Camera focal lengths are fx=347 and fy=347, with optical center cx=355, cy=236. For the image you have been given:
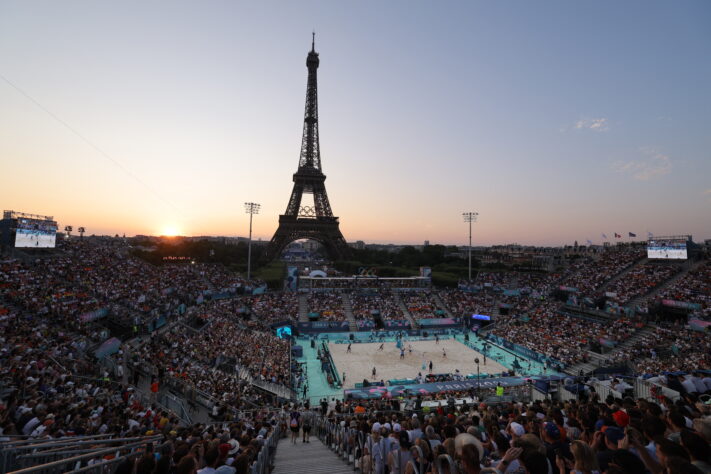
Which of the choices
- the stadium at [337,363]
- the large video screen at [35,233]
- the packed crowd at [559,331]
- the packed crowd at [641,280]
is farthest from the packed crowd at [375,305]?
the large video screen at [35,233]

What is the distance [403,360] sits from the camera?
3191 cm

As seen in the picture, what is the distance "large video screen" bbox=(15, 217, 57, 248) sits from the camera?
88.2ft

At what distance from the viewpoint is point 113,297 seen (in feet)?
88.7

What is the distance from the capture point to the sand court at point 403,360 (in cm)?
2854

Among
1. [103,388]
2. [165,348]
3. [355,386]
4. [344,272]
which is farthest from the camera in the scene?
[344,272]

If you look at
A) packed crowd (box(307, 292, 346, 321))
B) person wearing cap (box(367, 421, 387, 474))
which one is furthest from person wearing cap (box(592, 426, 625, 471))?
packed crowd (box(307, 292, 346, 321))

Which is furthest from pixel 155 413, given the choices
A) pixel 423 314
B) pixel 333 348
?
pixel 423 314

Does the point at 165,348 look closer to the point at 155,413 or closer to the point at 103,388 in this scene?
the point at 103,388

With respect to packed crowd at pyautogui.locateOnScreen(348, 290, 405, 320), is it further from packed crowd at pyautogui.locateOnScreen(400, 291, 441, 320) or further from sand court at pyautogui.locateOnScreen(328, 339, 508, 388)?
sand court at pyautogui.locateOnScreen(328, 339, 508, 388)

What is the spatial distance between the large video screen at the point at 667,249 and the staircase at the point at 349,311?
3745 cm

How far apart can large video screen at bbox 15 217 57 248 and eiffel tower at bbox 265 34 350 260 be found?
27734mm

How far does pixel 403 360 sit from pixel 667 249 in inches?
1382

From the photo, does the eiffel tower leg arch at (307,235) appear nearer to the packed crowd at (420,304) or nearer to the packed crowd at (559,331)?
the packed crowd at (420,304)

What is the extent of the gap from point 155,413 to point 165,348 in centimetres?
1199
